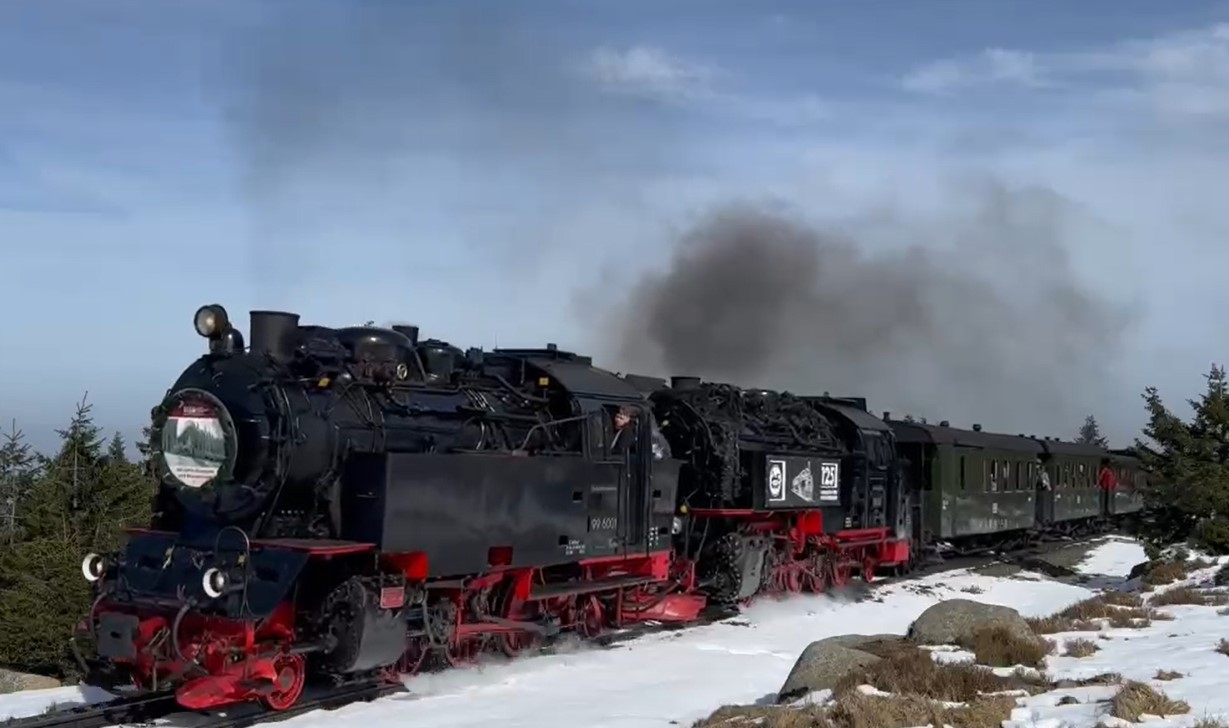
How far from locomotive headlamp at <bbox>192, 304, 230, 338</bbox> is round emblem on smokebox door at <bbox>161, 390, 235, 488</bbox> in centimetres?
56

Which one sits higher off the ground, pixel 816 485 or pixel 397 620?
pixel 816 485

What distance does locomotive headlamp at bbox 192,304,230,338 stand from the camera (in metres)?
9.84

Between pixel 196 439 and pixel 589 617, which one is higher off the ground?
pixel 196 439

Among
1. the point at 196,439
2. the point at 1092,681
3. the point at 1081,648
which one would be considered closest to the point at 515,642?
the point at 196,439

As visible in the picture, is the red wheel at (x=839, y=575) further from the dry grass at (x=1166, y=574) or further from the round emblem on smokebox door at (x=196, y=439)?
the round emblem on smokebox door at (x=196, y=439)

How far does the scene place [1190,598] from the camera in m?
13.4

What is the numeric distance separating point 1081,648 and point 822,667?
2.34 m

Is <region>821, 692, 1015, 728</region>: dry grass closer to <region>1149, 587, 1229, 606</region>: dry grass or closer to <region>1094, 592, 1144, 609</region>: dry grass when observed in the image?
<region>1149, 587, 1229, 606</region>: dry grass

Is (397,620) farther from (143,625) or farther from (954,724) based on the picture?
(954,724)

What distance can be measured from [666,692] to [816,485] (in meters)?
7.75

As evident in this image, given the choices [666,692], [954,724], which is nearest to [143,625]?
[666,692]

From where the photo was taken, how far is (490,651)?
11398 millimetres

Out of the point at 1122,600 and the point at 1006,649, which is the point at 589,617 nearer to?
the point at 1006,649

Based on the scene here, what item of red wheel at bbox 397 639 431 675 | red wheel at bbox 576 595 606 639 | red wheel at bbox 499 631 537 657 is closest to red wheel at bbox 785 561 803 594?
red wheel at bbox 576 595 606 639
